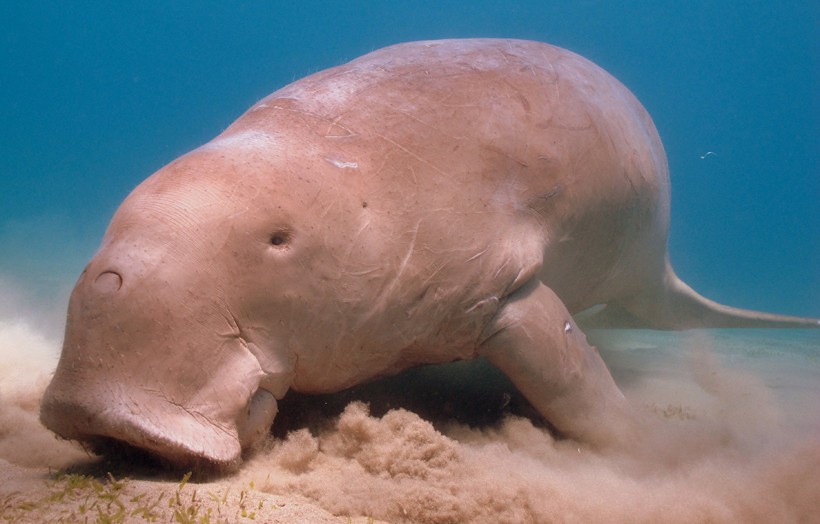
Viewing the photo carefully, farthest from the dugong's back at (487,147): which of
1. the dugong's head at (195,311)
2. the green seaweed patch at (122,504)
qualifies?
the green seaweed patch at (122,504)

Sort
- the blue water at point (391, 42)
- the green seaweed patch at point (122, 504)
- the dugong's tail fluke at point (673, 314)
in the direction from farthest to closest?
the blue water at point (391, 42) → the dugong's tail fluke at point (673, 314) → the green seaweed patch at point (122, 504)

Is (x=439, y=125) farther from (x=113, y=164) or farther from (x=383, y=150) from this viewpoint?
(x=113, y=164)

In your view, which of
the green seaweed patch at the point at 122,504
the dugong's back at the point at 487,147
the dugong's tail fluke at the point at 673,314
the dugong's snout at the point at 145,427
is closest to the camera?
the green seaweed patch at the point at 122,504

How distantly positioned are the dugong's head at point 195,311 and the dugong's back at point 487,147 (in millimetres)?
500

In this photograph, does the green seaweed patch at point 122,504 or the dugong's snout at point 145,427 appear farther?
the dugong's snout at point 145,427

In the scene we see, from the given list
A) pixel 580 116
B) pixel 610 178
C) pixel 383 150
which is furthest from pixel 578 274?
→ pixel 383 150

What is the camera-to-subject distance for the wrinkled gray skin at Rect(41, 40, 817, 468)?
2207 millimetres

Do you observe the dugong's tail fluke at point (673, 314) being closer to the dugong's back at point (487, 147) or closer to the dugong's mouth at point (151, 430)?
the dugong's back at point (487, 147)

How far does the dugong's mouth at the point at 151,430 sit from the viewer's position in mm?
2133

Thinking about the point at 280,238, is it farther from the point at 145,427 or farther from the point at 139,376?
the point at 145,427

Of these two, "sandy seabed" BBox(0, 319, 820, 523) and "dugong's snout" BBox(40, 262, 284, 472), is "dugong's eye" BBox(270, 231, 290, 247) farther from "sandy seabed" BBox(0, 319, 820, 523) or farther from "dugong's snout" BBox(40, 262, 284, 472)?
"sandy seabed" BBox(0, 319, 820, 523)

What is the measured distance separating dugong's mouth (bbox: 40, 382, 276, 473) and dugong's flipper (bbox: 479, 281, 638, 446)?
1690 mm

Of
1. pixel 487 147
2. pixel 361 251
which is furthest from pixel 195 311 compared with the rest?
pixel 487 147

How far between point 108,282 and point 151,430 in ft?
1.90
